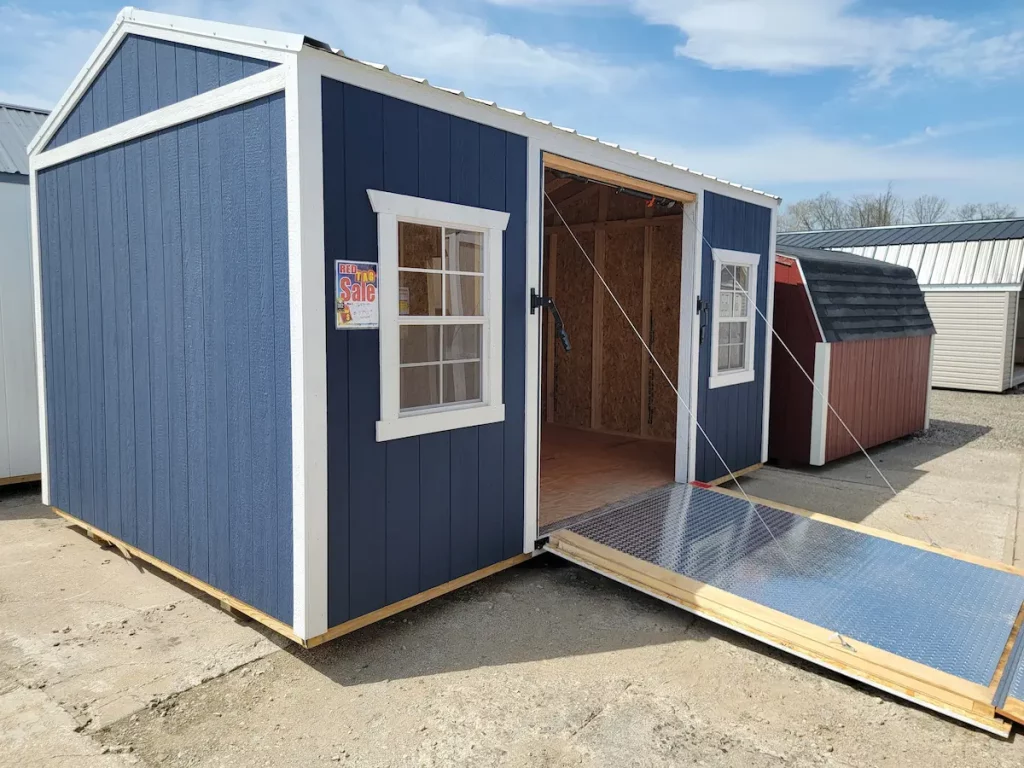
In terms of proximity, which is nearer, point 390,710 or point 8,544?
point 390,710

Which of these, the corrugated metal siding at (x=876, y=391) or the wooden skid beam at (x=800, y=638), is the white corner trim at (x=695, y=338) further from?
the corrugated metal siding at (x=876, y=391)

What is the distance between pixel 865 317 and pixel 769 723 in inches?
261

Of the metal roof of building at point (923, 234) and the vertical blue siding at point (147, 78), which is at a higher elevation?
the metal roof of building at point (923, 234)

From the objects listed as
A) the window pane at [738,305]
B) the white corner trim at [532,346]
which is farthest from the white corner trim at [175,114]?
the window pane at [738,305]

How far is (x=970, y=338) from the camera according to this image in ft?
48.6

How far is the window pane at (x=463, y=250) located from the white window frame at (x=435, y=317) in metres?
0.04

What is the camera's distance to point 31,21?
8.90m

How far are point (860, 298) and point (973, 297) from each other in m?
8.52

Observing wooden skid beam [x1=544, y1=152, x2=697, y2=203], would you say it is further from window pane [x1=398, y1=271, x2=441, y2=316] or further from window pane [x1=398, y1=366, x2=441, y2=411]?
window pane [x1=398, y1=366, x2=441, y2=411]

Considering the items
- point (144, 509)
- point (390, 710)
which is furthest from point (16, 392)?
point (390, 710)

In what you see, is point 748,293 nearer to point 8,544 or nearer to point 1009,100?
point 8,544

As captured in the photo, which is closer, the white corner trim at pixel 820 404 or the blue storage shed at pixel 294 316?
the blue storage shed at pixel 294 316

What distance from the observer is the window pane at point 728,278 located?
627 cm

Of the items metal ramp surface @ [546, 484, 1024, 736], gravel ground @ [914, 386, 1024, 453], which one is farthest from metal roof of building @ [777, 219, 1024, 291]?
metal ramp surface @ [546, 484, 1024, 736]
